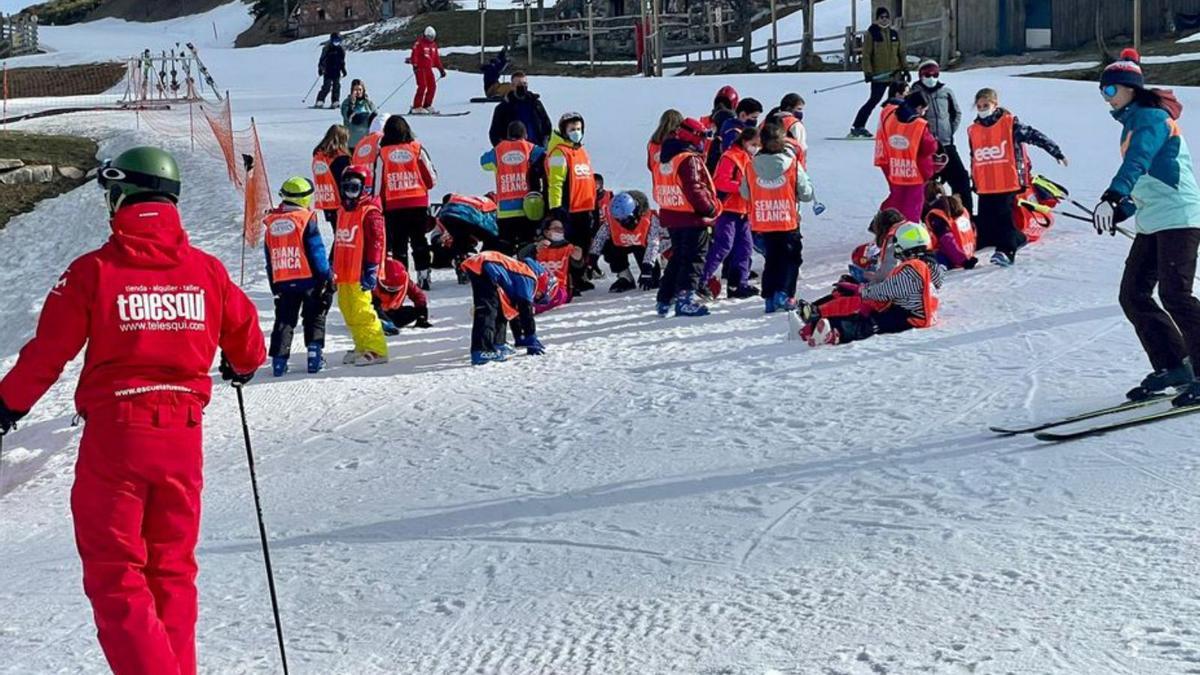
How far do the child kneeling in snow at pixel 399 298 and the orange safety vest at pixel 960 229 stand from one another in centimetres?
412

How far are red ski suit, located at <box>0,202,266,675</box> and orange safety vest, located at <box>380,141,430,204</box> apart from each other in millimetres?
8195

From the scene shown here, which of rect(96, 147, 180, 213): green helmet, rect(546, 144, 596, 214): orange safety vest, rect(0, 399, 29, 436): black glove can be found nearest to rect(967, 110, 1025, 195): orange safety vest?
rect(546, 144, 596, 214): orange safety vest

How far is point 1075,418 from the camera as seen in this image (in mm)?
7871

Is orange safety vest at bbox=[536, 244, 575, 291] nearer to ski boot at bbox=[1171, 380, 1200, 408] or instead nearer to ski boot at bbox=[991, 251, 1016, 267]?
ski boot at bbox=[991, 251, 1016, 267]

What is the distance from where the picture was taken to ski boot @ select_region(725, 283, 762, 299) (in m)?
12.6

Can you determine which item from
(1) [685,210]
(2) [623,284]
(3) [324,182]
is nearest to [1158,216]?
(1) [685,210]

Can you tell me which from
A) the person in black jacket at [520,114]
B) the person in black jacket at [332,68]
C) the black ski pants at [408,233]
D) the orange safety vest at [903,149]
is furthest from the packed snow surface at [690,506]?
the person in black jacket at [332,68]

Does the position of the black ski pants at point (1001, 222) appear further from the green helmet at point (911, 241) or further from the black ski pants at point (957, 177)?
the green helmet at point (911, 241)

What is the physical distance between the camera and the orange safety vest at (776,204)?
1174 centimetres

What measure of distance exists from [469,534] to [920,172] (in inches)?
279

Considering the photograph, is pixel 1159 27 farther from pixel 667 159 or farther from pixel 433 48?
pixel 667 159

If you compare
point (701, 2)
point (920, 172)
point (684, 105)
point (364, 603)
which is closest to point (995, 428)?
point (364, 603)

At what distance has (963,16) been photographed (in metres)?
34.9

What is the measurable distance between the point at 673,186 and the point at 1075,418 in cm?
457
